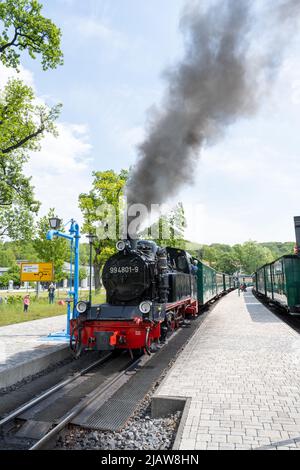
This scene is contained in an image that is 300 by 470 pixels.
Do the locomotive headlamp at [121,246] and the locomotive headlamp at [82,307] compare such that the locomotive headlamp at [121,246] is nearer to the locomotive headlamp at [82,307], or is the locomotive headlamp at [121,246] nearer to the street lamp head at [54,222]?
the locomotive headlamp at [82,307]

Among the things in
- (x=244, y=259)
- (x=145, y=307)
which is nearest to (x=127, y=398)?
(x=145, y=307)

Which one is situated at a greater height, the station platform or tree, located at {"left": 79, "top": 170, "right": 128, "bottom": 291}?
tree, located at {"left": 79, "top": 170, "right": 128, "bottom": 291}

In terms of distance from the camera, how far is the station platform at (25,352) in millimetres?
6676

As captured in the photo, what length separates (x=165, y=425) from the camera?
14.4 feet

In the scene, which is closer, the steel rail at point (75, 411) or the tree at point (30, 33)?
the steel rail at point (75, 411)

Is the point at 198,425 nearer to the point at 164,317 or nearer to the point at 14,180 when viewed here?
the point at 164,317

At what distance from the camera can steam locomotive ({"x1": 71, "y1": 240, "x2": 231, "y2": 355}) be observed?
7.18 meters

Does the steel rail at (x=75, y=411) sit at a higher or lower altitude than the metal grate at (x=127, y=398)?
higher

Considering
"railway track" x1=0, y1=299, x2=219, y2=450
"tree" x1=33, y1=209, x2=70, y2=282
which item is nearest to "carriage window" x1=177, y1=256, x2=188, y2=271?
"railway track" x1=0, y1=299, x2=219, y2=450

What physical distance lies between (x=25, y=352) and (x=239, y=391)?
5.40m

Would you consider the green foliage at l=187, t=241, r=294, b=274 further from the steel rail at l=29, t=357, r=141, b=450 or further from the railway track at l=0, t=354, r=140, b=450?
the steel rail at l=29, t=357, r=141, b=450

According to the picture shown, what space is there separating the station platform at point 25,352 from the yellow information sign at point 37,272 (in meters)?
7.81

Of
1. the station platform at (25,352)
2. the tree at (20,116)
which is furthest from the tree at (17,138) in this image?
the station platform at (25,352)
